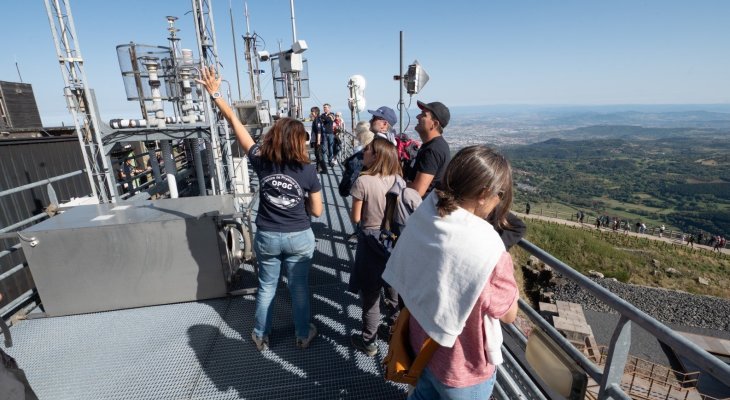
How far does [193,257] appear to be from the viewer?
365 cm

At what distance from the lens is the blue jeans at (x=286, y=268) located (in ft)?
9.37

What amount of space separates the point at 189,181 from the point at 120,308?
9.05 metres

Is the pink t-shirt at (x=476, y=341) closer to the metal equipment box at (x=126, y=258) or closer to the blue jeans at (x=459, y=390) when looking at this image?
the blue jeans at (x=459, y=390)

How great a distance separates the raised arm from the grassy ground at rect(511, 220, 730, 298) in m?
25.9

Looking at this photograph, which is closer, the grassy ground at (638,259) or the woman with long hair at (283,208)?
the woman with long hair at (283,208)

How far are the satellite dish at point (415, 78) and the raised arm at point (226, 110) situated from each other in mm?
3999

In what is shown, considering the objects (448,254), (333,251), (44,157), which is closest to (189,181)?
(44,157)

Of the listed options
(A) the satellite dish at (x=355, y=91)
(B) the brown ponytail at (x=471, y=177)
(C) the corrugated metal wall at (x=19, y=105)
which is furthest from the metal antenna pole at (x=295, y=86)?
(C) the corrugated metal wall at (x=19, y=105)

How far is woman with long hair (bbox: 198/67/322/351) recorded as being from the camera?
2.73 meters

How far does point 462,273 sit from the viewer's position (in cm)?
129

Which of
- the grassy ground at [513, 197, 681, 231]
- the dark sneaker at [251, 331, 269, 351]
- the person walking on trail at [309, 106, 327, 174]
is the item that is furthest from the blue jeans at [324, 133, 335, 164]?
the grassy ground at [513, 197, 681, 231]

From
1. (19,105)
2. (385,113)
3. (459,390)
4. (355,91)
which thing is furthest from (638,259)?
(19,105)

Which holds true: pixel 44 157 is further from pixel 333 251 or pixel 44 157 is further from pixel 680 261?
pixel 680 261

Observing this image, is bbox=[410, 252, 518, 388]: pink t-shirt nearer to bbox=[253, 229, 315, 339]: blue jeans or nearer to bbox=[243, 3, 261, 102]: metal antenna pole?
bbox=[253, 229, 315, 339]: blue jeans
